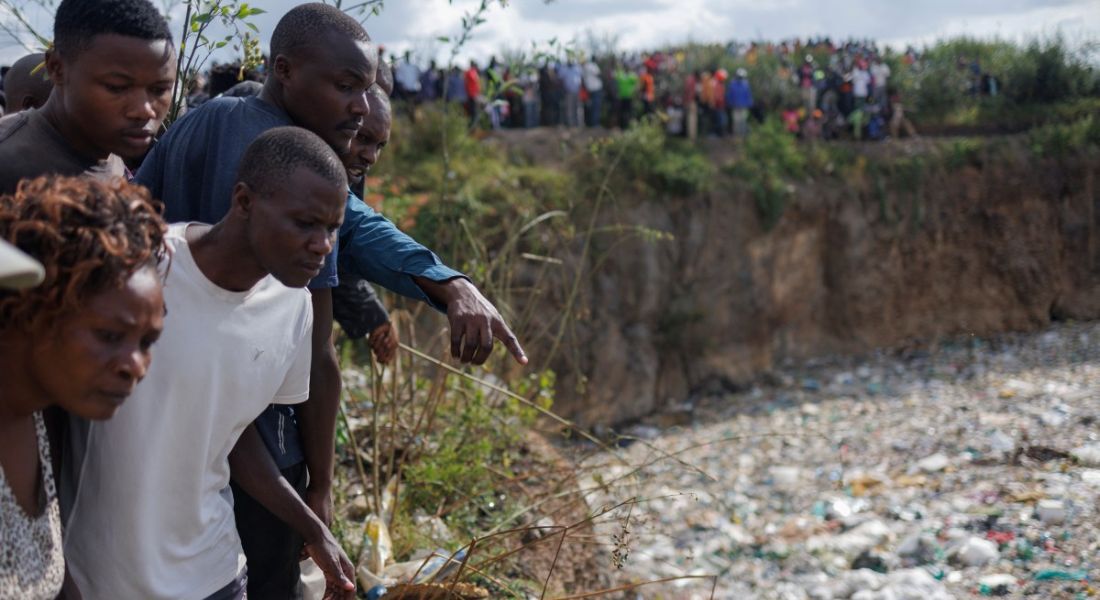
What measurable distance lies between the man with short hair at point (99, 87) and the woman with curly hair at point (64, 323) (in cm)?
58

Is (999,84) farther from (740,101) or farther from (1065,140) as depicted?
(740,101)

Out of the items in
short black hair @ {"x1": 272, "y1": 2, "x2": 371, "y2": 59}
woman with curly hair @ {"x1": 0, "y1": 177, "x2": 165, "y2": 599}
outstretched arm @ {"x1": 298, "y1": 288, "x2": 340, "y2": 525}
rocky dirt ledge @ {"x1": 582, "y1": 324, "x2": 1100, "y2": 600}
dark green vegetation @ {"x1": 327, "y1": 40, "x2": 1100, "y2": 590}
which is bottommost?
rocky dirt ledge @ {"x1": 582, "y1": 324, "x2": 1100, "y2": 600}

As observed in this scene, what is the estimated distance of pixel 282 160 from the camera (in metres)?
1.73

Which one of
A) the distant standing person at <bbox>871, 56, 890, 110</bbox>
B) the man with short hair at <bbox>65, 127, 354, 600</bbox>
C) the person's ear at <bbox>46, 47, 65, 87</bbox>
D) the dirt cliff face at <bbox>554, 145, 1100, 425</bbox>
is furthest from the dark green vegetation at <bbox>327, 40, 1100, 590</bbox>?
the person's ear at <bbox>46, 47, 65, 87</bbox>

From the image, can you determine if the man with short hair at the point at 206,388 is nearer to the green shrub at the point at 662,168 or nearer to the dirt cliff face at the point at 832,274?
the dirt cliff face at the point at 832,274

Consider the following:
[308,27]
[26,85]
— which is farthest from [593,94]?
[308,27]

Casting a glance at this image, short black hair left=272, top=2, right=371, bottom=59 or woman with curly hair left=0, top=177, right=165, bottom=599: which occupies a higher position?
short black hair left=272, top=2, right=371, bottom=59

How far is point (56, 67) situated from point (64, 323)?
88cm

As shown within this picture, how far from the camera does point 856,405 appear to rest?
1137 cm

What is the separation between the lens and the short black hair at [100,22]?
6.31 feet

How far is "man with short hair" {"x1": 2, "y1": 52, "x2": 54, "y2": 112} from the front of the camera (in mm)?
2768

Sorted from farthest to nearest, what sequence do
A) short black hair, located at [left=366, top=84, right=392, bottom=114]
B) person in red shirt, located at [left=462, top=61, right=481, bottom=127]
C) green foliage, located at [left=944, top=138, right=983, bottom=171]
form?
green foliage, located at [left=944, top=138, right=983, bottom=171]
person in red shirt, located at [left=462, top=61, right=481, bottom=127]
short black hair, located at [left=366, top=84, right=392, bottom=114]

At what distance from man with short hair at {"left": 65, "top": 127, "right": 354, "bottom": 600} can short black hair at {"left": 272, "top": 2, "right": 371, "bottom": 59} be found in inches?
17.0

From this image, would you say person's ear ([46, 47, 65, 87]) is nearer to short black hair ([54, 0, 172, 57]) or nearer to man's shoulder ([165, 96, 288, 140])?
short black hair ([54, 0, 172, 57])
